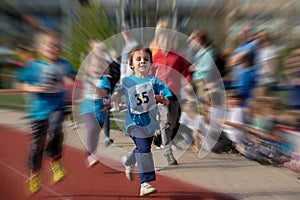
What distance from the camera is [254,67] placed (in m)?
4.39

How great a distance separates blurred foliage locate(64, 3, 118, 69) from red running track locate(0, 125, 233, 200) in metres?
1.28

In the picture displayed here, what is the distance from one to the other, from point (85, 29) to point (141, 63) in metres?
3.22

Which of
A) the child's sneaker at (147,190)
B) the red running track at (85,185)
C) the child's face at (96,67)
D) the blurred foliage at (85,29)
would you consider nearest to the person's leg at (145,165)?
the child's sneaker at (147,190)

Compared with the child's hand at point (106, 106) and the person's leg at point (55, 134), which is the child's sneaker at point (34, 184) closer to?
the person's leg at point (55, 134)

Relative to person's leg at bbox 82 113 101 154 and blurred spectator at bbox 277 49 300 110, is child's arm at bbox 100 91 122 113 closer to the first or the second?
person's leg at bbox 82 113 101 154

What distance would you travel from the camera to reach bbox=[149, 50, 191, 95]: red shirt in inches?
111

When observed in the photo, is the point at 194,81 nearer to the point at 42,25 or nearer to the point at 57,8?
the point at 42,25

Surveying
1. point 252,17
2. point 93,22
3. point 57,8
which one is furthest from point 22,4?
point 252,17

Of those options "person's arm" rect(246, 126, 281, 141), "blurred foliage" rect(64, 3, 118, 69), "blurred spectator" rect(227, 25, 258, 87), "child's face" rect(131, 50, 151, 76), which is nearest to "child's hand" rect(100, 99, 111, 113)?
"child's face" rect(131, 50, 151, 76)

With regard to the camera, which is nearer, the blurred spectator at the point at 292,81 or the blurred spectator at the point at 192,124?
the blurred spectator at the point at 192,124

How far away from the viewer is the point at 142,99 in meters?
2.85

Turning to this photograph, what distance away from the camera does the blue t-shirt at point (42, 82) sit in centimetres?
343

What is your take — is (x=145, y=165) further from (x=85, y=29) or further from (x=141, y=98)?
(x=85, y=29)

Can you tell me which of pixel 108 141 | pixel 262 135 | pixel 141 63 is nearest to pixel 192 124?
pixel 141 63
